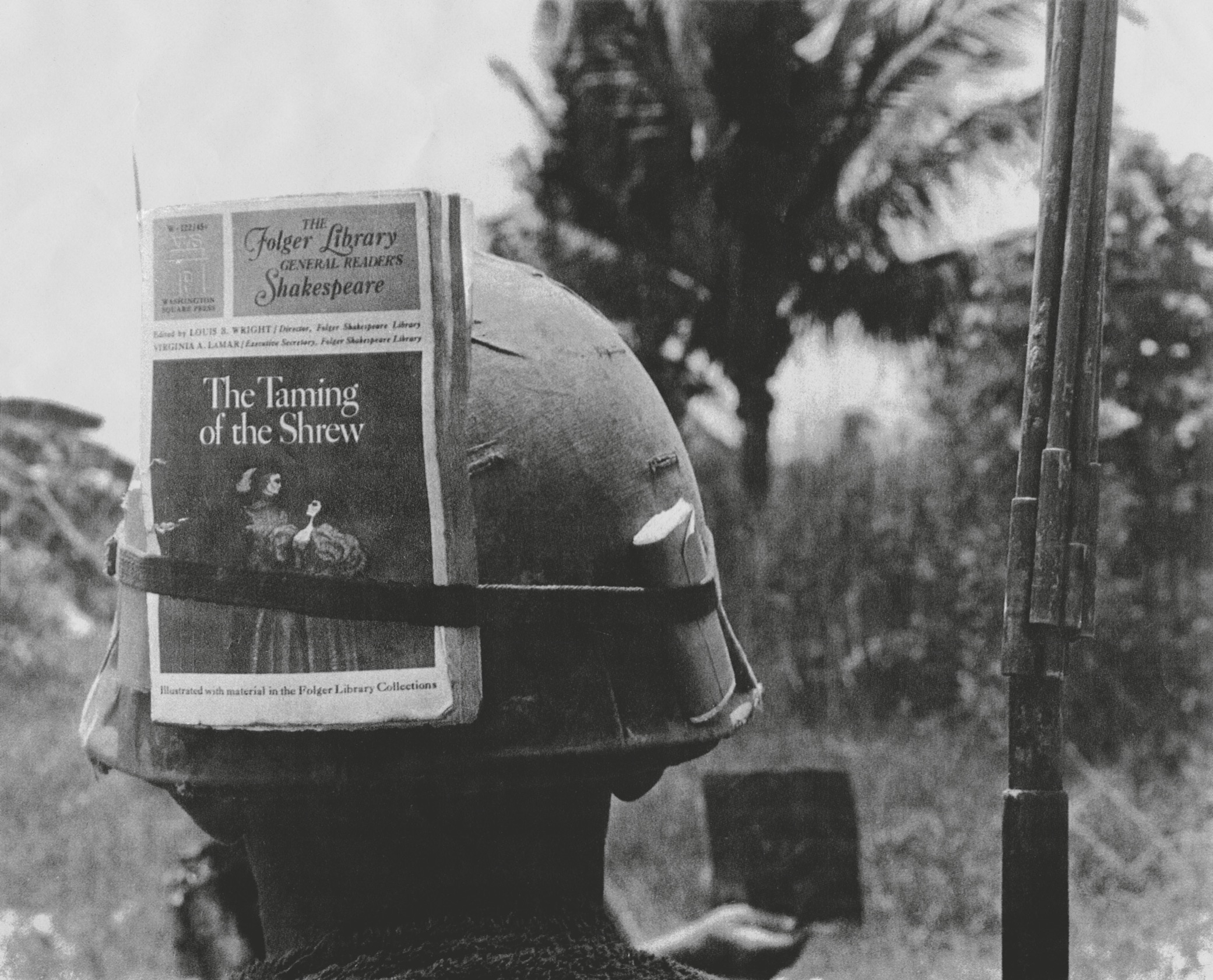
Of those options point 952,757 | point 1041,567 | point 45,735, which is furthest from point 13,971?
point 1041,567

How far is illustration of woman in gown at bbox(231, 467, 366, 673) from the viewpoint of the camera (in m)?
1.28

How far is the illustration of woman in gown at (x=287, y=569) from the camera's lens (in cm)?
128

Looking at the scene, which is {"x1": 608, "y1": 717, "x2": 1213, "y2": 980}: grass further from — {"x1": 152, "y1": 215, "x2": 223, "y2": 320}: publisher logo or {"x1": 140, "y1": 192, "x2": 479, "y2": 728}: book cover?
{"x1": 152, "y1": 215, "x2": 223, "y2": 320}: publisher logo

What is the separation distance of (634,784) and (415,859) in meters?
0.22

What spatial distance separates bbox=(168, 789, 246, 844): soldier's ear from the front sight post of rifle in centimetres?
73

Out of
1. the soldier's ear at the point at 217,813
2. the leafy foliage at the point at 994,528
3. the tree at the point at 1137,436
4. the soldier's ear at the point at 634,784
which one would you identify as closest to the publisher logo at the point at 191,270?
the soldier's ear at the point at 217,813

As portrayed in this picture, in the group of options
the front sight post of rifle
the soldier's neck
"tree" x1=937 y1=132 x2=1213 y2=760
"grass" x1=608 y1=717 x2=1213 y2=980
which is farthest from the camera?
A: "tree" x1=937 y1=132 x2=1213 y2=760

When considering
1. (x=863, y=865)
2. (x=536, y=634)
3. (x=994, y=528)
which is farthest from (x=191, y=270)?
(x=994, y=528)

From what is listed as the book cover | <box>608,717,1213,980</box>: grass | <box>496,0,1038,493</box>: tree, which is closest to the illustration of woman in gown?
the book cover

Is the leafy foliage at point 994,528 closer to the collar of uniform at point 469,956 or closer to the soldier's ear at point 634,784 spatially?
the soldier's ear at point 634,784

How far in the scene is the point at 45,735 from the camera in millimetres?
7133

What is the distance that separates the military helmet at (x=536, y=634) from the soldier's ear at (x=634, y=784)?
0.5 inches

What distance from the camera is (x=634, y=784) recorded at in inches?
58.1

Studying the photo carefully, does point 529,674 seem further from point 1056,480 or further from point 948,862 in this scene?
point 948,862
